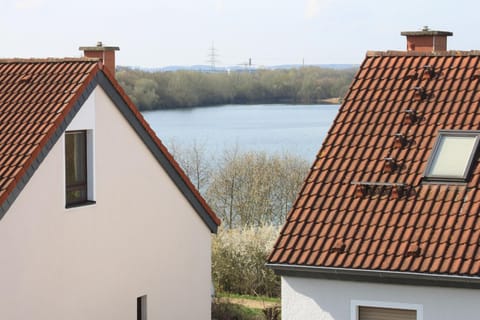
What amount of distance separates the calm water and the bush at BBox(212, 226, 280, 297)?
21.3 metres

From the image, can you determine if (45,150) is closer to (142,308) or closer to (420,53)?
(142,308)

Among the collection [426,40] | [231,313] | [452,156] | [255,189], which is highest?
[255,189]

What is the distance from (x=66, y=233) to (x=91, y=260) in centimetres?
89

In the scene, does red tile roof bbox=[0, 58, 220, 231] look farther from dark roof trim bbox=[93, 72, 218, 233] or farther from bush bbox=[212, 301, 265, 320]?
bush bbox=[212, 301, 265, 320]

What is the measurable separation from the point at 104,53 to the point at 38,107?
3.09 meters

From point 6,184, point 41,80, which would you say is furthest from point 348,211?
point 41,80

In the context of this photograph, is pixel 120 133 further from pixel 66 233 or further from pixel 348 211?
pixel 348 211

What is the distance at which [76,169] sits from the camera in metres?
16.8

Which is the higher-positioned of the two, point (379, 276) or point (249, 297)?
point (379, 276)

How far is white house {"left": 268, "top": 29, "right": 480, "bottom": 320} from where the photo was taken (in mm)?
11594

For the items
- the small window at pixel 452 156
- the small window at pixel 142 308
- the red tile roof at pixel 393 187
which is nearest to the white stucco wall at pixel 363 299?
the red tile roof at pixel 393 187

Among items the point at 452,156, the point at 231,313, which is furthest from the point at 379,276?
the point at 231,313

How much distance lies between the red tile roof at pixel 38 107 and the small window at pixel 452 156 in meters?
6.34

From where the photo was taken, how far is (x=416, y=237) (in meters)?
11.8
